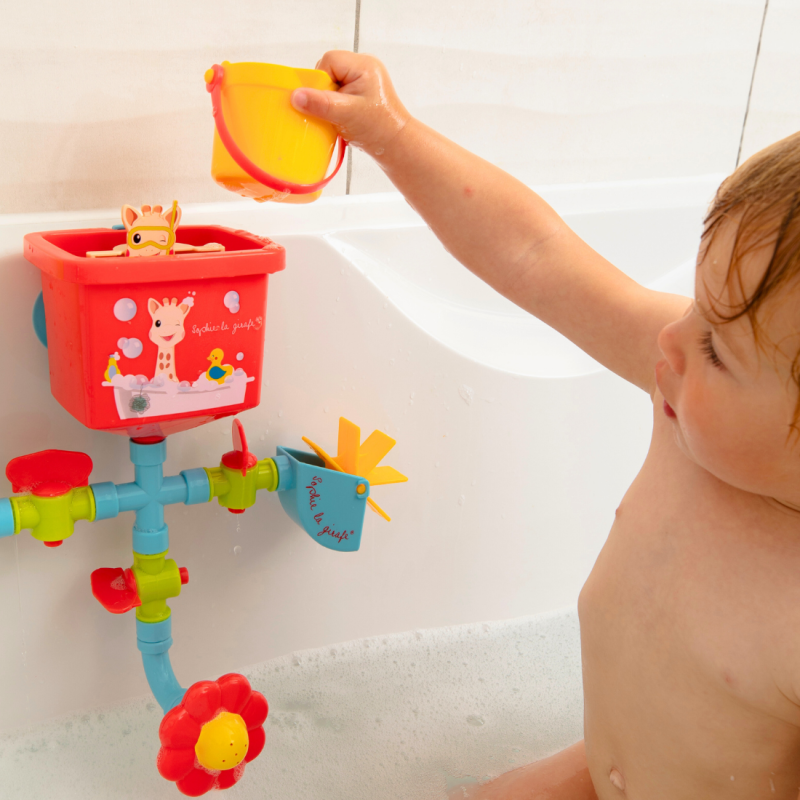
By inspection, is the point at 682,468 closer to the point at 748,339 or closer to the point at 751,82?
the point at 748,339

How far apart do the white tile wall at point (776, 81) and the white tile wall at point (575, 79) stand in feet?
0.08

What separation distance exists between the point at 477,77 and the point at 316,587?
629 millimetres

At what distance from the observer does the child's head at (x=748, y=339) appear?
49 cm

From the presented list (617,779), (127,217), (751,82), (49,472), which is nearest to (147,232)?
(127,217)

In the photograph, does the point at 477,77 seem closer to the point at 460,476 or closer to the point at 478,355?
the point at 478,355

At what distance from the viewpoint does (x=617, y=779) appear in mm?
704

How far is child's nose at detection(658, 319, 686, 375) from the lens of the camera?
572 mm

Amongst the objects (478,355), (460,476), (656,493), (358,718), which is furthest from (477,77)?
(358,718)

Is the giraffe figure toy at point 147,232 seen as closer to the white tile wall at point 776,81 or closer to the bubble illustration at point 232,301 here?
the bubble illustration at point 232,301

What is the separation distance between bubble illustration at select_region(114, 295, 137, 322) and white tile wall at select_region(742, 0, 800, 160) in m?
0.98

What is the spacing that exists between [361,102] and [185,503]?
407 millimetres

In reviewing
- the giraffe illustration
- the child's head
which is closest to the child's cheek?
the child's head

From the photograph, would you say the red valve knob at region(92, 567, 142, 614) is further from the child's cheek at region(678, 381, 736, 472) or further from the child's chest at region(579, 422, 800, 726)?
the child's cheek at region(678, 381, 736, 472)

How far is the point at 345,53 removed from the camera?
678 mm
